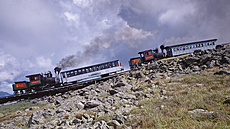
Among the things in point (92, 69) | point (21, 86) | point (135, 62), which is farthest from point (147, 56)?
point (21, 86)

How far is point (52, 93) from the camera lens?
74.2 feet

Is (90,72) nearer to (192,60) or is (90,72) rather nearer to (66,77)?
(66,77)

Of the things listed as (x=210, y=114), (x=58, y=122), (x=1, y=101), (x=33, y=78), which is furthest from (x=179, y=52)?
(x=1, y=101)

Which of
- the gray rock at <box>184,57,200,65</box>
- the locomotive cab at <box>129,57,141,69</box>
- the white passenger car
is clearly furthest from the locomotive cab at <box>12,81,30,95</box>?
the gray rock at <box>184,57,200,65</box>

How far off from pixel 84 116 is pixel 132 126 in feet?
9.97

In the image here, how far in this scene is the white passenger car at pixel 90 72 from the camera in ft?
82.5

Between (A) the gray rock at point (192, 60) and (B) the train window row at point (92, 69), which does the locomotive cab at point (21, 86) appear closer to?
(B) the train window row at point (92, 69)

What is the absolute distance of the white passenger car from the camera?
990 inches

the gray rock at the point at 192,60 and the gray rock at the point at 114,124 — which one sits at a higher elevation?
the gray rock at the point at 192,60

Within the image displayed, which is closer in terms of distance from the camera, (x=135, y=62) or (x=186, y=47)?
(x=135, y=62)

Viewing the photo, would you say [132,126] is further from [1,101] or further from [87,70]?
[1,101]

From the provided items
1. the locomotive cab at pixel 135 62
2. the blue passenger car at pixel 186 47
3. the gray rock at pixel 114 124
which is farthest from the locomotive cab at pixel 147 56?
the gray rock at pixel 114 124

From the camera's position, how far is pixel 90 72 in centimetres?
2605

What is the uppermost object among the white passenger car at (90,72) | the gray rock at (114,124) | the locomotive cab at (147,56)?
the locomotive cab at (147,56)
